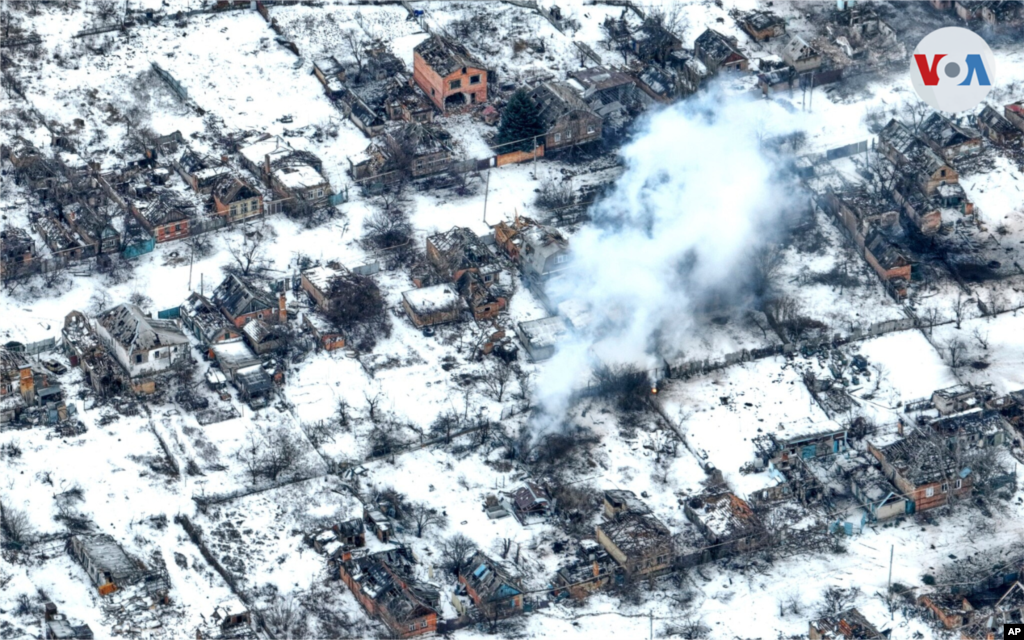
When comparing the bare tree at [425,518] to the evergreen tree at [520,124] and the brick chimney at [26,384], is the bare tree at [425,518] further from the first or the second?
the evergreen tree at [520,124]

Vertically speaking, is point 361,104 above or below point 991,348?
above

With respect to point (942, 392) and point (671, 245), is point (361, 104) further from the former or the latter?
point (942, 392)

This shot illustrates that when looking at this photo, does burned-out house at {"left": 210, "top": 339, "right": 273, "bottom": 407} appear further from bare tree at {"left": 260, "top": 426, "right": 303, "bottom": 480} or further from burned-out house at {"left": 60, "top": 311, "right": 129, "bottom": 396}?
burned-out house at {"left": 60, "top": 311, "right": 129, "bottom": 396}

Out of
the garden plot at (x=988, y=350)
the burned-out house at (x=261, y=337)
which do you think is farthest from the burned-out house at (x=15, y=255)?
the garden plot at (x=988, y=350)

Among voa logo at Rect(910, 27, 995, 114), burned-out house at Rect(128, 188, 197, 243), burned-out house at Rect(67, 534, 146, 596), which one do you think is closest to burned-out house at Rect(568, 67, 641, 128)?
voa logo at Rect(910, 27, 995, 114)

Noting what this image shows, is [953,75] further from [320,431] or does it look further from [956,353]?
[320,431]

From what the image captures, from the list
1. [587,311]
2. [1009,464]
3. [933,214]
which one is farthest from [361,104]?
[1009,464]
